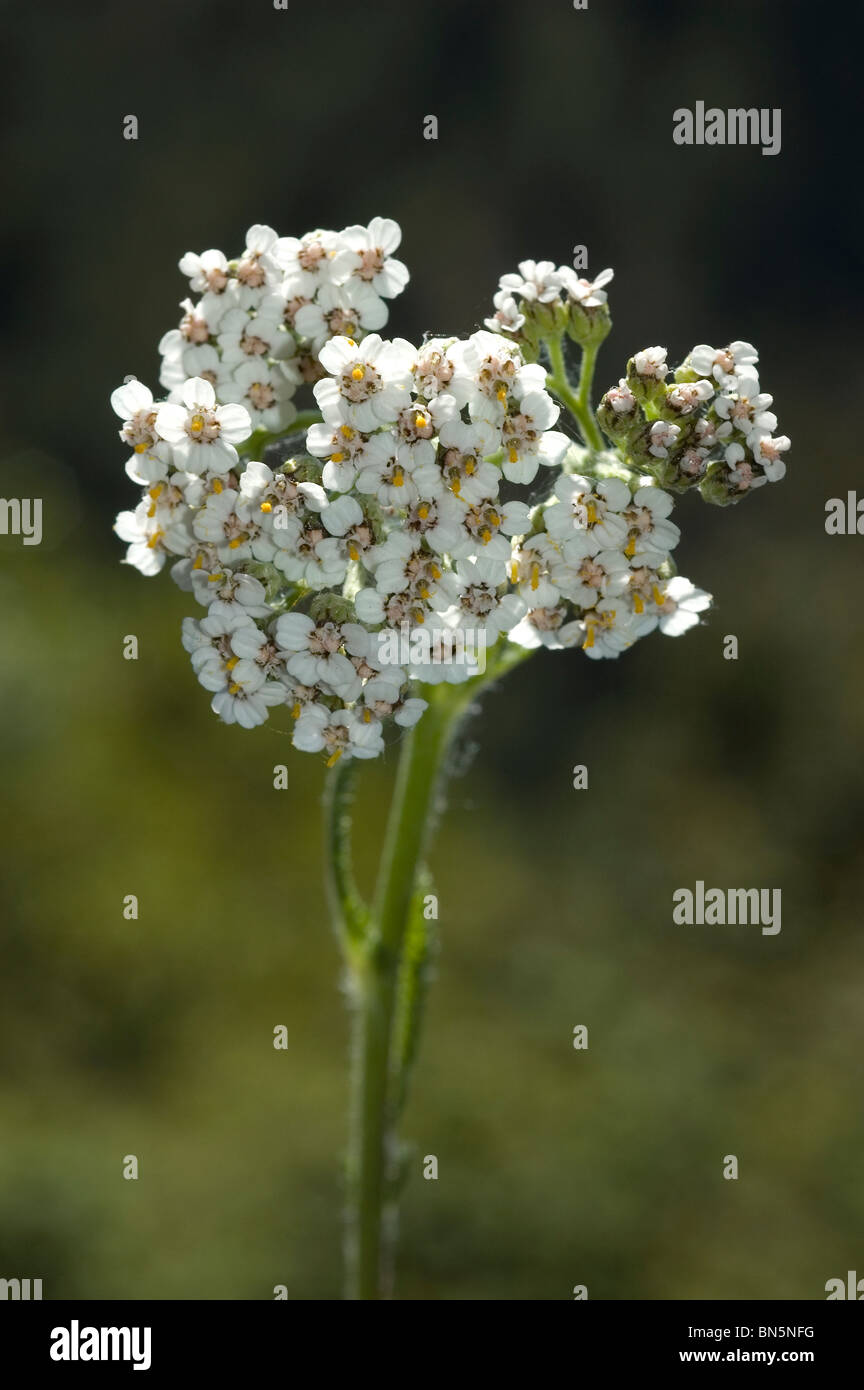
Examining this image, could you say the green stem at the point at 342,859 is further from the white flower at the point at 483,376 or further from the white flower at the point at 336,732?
the white flower at the point at 483,376

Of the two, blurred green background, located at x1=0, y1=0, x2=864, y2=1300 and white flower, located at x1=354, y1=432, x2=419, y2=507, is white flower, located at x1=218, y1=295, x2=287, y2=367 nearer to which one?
white flower, located at x1=354, y1=432, x2=419, y2=507

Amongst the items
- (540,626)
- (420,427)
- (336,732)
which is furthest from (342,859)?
(420,427)

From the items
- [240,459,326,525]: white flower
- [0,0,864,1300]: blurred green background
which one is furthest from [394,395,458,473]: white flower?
[0,0,864,1300]: blurred green background

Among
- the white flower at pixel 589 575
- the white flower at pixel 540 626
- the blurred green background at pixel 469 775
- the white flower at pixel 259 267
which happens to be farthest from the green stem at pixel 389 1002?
the blurred green background at pixel 469 775

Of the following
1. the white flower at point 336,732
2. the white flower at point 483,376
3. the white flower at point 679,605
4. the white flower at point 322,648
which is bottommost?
the white flower at point 336,732

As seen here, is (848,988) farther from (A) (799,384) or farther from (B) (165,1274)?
(A) (799,384)

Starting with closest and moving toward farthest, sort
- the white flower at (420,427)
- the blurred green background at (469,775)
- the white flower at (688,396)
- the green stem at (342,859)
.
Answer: the white flower at (420,427), the white flower at (688,396), the green stem at (342,859), the blurred green background at (469,775)

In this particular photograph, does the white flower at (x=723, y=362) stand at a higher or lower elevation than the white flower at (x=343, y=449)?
higher
